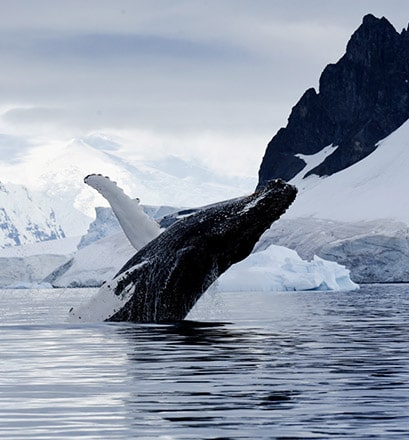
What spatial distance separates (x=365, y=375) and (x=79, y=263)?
418 ft

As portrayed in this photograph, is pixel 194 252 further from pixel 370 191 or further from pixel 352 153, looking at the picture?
pixel 352 153

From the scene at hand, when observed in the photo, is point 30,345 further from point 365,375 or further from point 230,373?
point 365,375

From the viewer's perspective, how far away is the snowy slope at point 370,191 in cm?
12456

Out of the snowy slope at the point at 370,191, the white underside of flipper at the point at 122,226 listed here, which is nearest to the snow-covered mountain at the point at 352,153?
the snowy slope at the point at 370,191

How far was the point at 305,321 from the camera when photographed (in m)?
A: 21.0

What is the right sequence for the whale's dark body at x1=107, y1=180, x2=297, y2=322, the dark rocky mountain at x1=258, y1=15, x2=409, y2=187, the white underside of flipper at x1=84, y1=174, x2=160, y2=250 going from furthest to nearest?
the dark rocky mountain at x1=258, y1=15, x2=409, y2=187
the white underside of flipper at x1=84, y1=174, x2=160, y2=250
the whale's dark body at x1=107, y1=180, x2=297, y2=322

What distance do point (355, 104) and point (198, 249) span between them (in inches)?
7036

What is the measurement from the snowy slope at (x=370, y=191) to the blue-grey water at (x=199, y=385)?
339 feet

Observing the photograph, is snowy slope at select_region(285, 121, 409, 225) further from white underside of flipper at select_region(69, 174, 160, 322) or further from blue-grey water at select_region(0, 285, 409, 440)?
blue-grey water at select_region(0, 285, 409, 440)

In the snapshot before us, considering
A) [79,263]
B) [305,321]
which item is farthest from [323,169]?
[305,321]

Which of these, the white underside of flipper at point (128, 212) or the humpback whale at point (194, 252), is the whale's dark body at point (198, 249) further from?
the white underside of flipper at point (128, 212)

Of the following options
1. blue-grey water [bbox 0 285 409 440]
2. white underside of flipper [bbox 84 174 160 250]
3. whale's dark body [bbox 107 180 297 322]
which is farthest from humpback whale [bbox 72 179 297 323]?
blue-grey water [bbox 0 285 409 440]

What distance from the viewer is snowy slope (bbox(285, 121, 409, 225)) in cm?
12456

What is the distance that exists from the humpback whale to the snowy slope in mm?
101443
